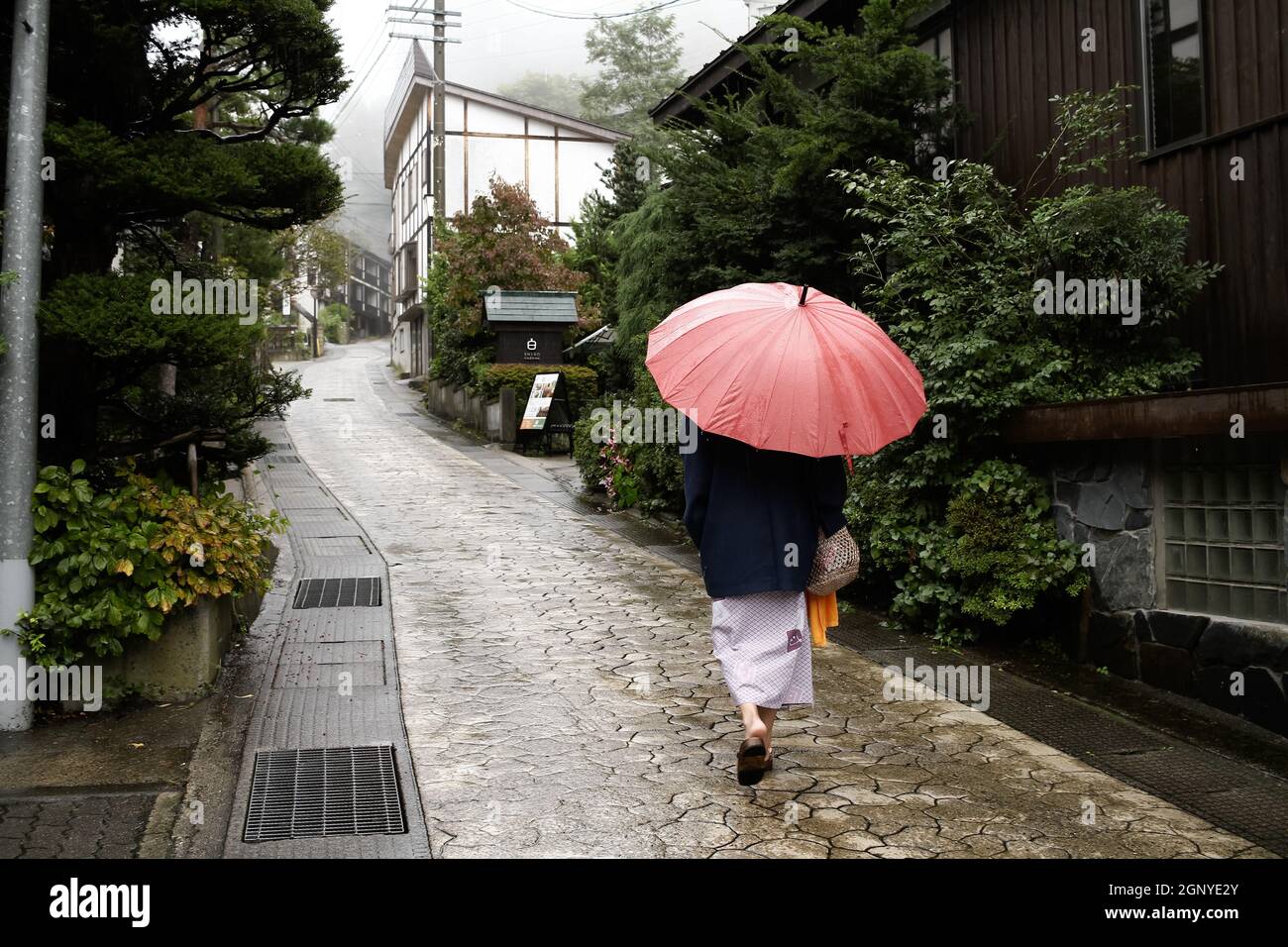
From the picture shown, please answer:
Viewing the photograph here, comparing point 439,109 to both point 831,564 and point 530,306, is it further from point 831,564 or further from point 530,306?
point 831,564

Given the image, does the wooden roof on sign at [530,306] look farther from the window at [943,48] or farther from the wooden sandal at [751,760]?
the wooden sandal at [751,760]

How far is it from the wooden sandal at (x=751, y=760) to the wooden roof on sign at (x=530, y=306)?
20.8 m

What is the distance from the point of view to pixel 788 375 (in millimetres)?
4797

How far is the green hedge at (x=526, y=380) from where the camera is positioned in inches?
931

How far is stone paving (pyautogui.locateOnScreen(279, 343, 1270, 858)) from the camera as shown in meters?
4.59

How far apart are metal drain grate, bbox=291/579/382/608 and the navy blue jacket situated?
16.2ft

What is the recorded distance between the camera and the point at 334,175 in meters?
7.62

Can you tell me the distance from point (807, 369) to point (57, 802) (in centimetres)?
385

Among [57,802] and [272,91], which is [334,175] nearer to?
[272,91]

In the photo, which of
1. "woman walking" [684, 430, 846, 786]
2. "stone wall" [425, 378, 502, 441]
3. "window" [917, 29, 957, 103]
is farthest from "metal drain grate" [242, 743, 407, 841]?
"stone wall" [425, 378, 502, 441]

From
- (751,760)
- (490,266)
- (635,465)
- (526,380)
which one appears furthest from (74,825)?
(490,266)

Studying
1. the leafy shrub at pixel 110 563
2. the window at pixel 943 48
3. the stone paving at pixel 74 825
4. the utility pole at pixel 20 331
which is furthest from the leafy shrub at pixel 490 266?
the stone paving at pixel 74 825

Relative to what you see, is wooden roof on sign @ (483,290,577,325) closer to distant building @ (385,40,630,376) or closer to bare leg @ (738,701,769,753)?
distant building @ (385,40,630,376)
